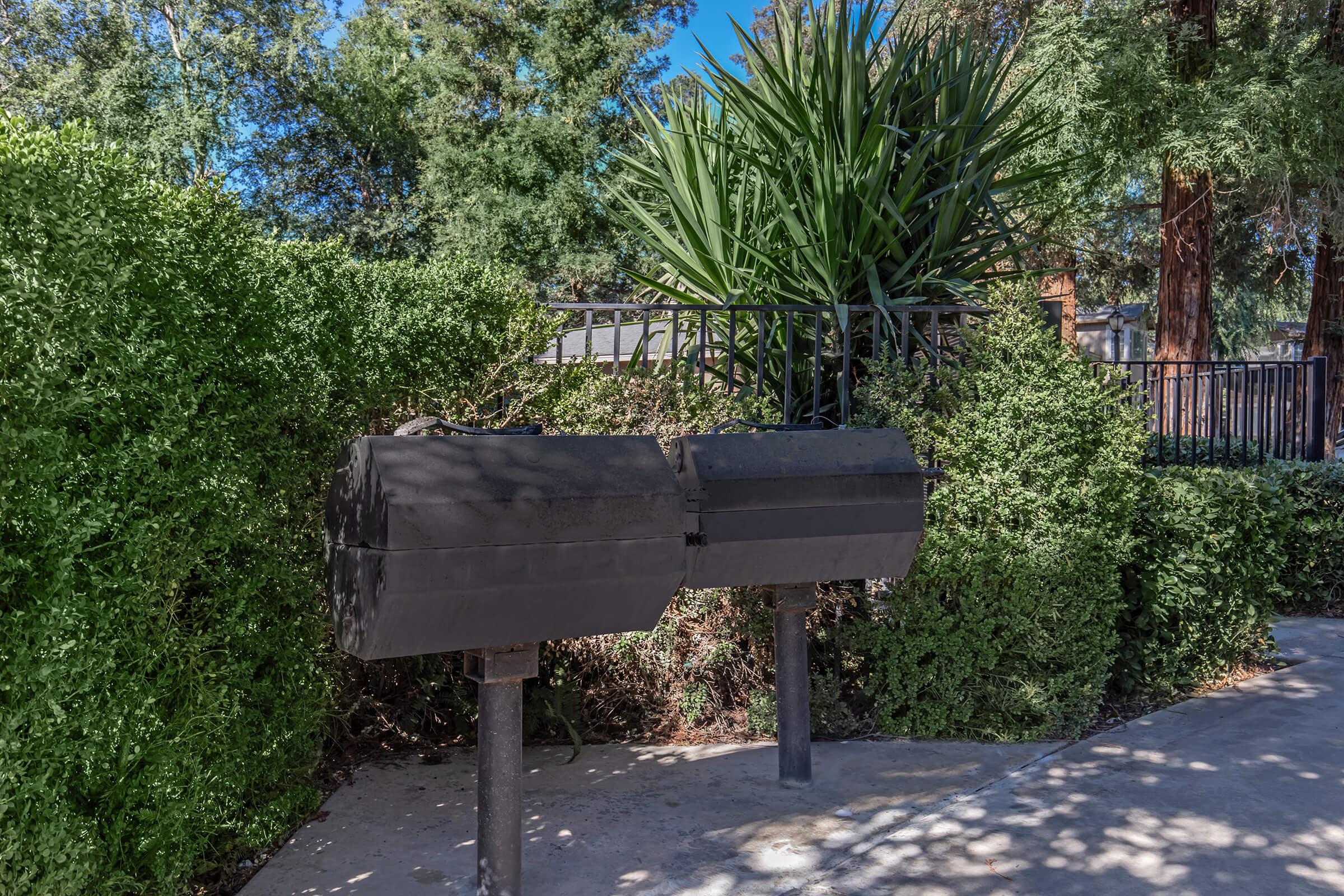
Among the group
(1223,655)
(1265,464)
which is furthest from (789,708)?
(1265,464)

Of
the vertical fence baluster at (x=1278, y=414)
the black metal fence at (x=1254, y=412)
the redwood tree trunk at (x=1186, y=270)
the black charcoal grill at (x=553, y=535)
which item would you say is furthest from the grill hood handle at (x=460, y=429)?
the redwood tree trunk at (x=1186, y=270)

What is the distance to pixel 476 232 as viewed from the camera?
21844 millimetres

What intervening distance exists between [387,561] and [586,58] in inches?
875

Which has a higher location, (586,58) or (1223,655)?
(586,58)

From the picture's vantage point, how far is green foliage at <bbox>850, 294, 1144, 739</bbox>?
14.9ft

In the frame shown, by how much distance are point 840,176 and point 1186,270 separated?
862cm

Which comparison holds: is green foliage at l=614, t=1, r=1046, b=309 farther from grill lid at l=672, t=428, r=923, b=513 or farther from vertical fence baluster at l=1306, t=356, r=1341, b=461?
vertical fence baluster at l=1306, t=356, r=1341, b=461

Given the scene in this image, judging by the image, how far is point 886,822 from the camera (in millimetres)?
3561

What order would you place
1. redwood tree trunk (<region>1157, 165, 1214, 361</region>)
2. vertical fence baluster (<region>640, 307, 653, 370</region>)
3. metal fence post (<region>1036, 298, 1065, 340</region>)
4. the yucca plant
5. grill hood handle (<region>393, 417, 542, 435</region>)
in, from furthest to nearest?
redwood tree trunk (<region>1157, 165, 1214, 361</region>) → the yucca plant → vertical fence baluster (<region>640, 307, 653, 370</region>) → metal fence post (<region>1036, 298, 1065, 340</region>) → grill hood handle (<region>393, 417, 542, 435</region>)

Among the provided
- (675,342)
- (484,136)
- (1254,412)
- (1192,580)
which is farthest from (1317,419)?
(484,136)

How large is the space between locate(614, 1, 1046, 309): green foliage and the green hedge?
2728 millimetres

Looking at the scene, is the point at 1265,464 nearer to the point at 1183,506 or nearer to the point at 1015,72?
the point at 1183,506

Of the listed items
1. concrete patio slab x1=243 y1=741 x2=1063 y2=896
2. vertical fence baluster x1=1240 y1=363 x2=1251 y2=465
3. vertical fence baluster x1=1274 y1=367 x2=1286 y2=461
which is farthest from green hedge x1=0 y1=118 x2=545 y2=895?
vertical fence baluster x1=1274 y1=367 x2=1286 y2=461

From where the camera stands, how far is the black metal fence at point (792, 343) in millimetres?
5000
